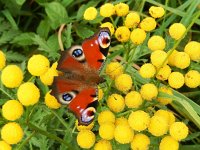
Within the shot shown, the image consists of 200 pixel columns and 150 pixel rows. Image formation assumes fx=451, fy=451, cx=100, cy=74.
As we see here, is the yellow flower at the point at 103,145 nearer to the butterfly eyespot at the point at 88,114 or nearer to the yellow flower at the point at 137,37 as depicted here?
the butterfly eyespot at the point at 88,114

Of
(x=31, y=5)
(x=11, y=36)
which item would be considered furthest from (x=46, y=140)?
(x=31, y=5)

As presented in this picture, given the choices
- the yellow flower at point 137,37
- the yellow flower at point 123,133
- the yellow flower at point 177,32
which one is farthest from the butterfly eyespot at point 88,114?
the yellow flower at point 177,32

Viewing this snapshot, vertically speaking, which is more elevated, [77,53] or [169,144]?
[77,53]

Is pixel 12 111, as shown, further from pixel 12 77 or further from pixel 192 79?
pixel 192 79

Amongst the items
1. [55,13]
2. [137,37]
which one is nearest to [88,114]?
[137,37]

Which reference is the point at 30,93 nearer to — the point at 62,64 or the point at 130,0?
the point at 62,64
